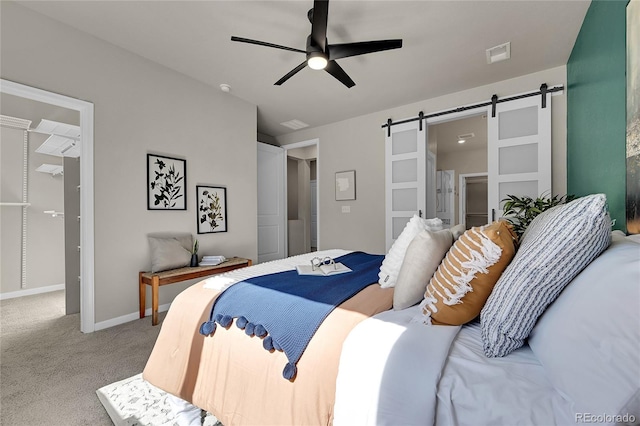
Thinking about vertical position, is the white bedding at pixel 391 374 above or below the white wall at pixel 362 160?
below

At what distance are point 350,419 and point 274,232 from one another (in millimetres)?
4456

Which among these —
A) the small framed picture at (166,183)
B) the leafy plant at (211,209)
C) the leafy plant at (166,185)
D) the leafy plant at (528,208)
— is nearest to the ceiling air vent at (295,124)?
the leafy plant at (211,209)

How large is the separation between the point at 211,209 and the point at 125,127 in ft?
4.24

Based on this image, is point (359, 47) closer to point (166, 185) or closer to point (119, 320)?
point (166, 185)

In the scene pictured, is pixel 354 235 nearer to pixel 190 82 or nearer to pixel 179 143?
pixel 179 143

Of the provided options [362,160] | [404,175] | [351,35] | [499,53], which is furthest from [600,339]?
[362,160]

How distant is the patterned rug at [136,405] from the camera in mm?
1451

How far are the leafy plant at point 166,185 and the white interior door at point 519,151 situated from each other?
12.7 ft

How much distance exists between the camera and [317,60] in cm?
223

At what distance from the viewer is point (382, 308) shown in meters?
1.22

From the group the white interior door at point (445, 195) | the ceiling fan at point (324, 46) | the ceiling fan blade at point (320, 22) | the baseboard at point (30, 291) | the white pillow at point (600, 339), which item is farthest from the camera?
the white interior door at point (445, 195)

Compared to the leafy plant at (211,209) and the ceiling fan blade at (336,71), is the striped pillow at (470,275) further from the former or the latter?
the leafy plant at (211,209)

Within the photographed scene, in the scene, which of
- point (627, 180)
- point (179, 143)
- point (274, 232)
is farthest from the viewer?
point (274, 232)

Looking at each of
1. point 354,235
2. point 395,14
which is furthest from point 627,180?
point 354,235
